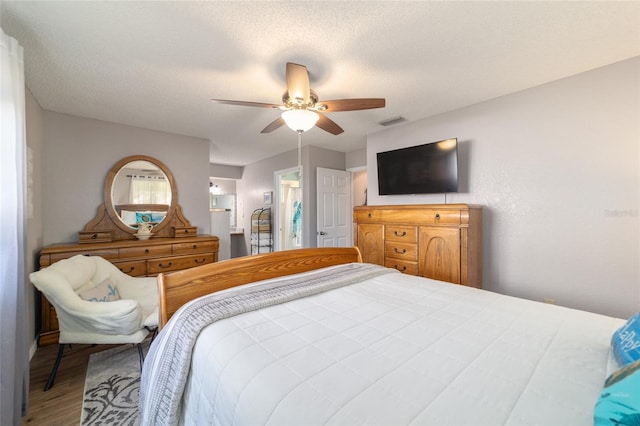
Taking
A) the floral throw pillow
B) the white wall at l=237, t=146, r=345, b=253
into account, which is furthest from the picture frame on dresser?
the white wall at l=237, t=146, r=345, b=253

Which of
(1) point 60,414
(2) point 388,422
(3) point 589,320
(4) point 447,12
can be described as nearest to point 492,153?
(4) point 447,12

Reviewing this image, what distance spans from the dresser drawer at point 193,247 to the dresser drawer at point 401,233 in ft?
7.68

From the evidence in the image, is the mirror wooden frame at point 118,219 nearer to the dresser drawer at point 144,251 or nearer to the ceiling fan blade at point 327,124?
the dresser drawer at point 144,251

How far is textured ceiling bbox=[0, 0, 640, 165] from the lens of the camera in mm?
1449

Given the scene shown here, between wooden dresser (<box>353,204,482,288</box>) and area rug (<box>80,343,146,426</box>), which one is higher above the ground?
wooden dresser (<box>353,204,482,288</box>)

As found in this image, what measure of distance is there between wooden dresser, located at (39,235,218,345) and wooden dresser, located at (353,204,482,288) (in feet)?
7.25

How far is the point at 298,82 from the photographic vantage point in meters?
1.72

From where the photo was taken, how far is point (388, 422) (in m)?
0.63

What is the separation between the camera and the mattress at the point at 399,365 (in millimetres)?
674

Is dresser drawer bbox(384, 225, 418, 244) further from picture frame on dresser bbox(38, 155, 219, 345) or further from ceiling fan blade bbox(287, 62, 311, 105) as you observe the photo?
picture frame on dresser bbox(38, 155, 219, 345)

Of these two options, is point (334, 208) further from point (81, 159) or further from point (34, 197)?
point (34, 197)

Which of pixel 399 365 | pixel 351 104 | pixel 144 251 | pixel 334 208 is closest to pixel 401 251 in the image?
pixel 351 104

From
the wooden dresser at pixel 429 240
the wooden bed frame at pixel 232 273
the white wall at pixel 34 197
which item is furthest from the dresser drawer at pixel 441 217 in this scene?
the white wall at pixel 34 197

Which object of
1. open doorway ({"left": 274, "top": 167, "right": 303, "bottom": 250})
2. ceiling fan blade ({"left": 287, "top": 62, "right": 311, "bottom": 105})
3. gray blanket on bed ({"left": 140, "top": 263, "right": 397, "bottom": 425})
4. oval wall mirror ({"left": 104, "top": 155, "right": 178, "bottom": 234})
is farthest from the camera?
open doorway ({"left": 274, "top": 167, "right": 303, "bottom": 250})
